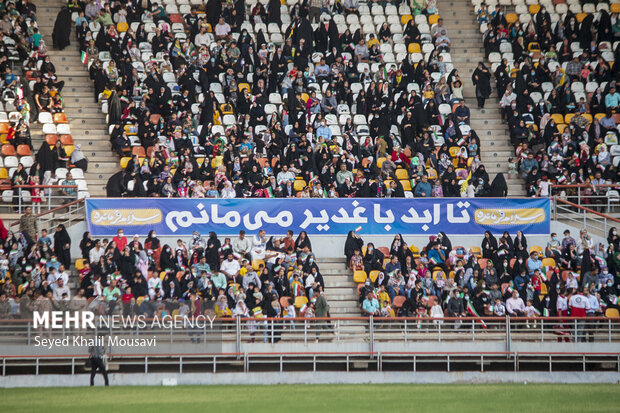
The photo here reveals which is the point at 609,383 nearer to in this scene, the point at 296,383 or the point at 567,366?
the point at 567,366

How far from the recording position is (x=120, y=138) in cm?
2869

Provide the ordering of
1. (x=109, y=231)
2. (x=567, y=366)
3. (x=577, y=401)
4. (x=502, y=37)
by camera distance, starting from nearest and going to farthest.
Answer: (x=577, y=401) → (x=567, y=366) → (x=109, y=231) → (x=502, y=37)

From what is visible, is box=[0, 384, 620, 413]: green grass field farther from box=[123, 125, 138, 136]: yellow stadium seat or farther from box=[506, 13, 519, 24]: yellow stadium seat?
box=[506, 13, 519, 24]: yellow stadium seat

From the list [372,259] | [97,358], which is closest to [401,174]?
[372,259]

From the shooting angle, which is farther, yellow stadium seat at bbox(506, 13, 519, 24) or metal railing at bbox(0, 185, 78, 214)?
yellow stadium seat at bbox(506, 13, 519, 24)

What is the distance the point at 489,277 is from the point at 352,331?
425 centimetres

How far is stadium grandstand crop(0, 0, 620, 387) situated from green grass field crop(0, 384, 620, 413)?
1334 mm

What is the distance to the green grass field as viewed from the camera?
17.7m

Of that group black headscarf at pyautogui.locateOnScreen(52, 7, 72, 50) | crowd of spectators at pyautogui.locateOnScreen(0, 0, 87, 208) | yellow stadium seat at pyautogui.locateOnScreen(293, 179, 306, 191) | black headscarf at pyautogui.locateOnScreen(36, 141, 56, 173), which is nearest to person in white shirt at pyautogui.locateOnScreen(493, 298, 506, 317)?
yellow stadium seat at pyautogui.locateOnScreen(293, 179, 306, 191)

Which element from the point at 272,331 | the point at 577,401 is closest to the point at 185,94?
the point at 272,331

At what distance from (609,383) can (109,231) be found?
12985mm

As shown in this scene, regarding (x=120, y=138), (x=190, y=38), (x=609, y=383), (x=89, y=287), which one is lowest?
(x=609, y=383)

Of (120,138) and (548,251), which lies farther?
(120,138)

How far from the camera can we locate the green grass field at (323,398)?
17.7m
